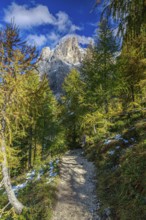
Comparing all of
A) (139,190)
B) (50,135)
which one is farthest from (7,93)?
(50,135)

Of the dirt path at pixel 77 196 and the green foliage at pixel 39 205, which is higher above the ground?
the green foliage at pixel 39 205

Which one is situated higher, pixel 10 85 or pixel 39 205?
pixel 10 85

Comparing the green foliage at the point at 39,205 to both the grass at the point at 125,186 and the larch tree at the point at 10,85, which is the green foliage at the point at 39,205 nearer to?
the larch tree at the point at 10,85

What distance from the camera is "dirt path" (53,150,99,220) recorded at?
23.2ft

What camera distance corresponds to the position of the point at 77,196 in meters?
8.48

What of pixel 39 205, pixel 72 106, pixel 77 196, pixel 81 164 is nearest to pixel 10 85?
pixel 39 205

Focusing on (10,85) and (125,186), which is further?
(125,186)

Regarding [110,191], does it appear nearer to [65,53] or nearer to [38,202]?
[38,202]

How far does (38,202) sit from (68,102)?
58.0ft

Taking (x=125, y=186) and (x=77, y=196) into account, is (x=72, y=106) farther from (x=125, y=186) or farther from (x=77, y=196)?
(x=125, y=186)

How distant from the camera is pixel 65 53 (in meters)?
156

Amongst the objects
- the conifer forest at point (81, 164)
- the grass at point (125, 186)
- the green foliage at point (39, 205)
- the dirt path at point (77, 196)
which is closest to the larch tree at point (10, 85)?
the conifer forest at point (81, 164)

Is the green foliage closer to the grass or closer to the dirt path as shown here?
the dirt path

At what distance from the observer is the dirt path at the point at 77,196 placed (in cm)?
706
